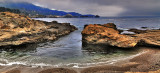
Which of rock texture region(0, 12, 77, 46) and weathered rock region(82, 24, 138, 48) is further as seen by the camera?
rock texture region(0, 12, 77, 46)

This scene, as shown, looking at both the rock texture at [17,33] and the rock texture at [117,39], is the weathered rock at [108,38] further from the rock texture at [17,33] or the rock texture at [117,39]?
the rock texture at [17,33]

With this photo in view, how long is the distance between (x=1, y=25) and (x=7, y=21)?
2032mm

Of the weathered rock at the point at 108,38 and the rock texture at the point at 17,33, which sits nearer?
the weathered rock at the point at 108,38

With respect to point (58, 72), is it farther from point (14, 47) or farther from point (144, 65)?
point (14, 47)

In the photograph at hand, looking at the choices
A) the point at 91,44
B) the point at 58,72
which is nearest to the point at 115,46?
the point at 91,44

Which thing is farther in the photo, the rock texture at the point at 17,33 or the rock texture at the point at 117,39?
the rock texture at the point at 17,33

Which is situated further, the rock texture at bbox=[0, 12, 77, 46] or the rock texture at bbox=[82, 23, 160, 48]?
the rock texture at bbox=[0, 12, 77, 46]

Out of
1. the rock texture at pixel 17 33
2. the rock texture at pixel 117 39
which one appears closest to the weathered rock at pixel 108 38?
the rock texture at pixel 117 39

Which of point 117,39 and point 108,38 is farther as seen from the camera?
point 108,38

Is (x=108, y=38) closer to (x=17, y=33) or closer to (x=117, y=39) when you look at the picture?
(x=117, y=39)

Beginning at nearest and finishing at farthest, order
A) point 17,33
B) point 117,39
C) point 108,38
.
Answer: point 117,39
point 108,38
point 17,33

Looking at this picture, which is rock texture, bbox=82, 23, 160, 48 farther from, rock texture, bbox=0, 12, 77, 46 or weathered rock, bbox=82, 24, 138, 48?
rock texture, bbox=0, 12, 77, 46

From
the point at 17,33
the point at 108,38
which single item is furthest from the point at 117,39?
the point at 17,33

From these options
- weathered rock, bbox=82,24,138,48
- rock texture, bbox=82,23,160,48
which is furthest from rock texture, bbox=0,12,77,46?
rock texture, bbox=82,23,160,48
